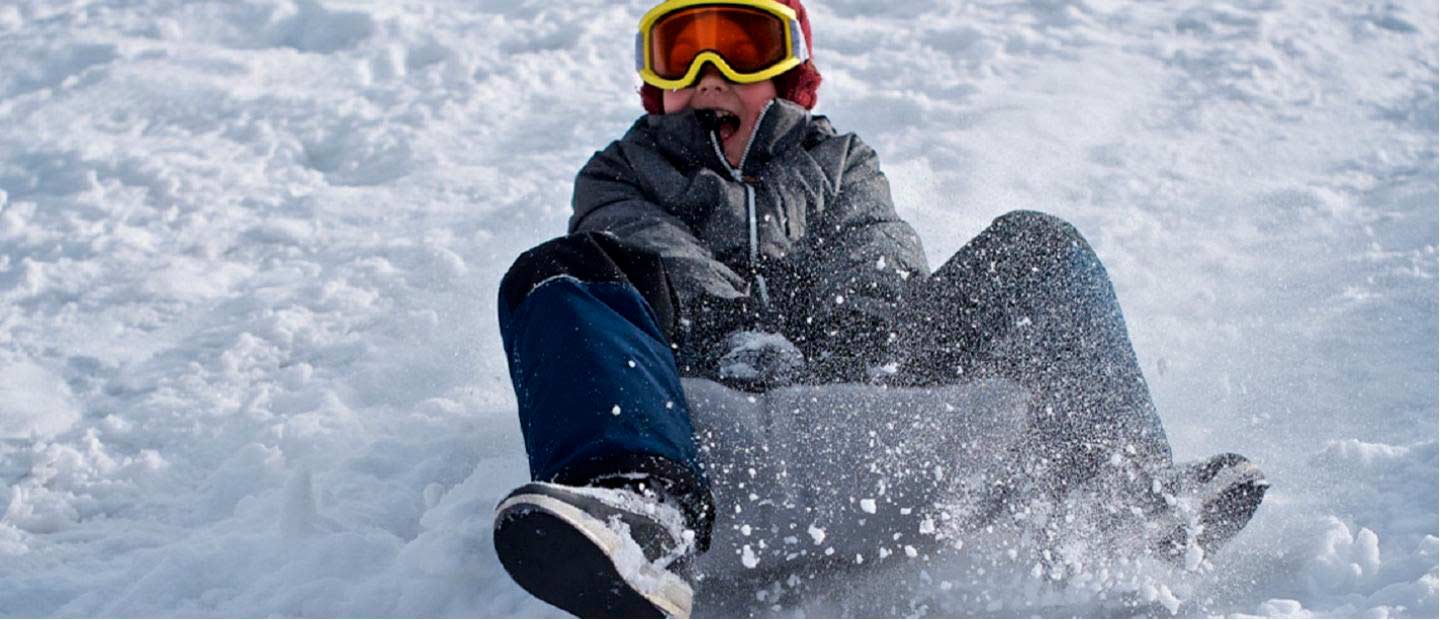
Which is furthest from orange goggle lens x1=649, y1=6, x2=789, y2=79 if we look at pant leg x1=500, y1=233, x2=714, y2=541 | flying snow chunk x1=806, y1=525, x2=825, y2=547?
flying snow chunk x1=806, y1=525, x2=825, y2=547

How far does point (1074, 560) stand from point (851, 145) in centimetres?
131

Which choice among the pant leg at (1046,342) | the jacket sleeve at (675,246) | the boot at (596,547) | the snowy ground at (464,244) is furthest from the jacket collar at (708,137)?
the boot at (596,547)

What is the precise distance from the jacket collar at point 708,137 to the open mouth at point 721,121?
35 mm

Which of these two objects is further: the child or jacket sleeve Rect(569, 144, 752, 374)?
jacket sleeve Rect(569, 144, 752, 374)

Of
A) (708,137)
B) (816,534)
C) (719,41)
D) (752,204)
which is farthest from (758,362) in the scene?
(719,41)

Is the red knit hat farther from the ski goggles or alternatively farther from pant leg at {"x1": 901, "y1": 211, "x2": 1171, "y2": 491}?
pant leg at {"x1": 901, "y1": 211, "x2": 1171, "y2": 491}

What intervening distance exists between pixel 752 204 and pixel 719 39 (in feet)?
1.50

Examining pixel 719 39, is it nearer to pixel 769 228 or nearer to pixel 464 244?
pixel 769 228

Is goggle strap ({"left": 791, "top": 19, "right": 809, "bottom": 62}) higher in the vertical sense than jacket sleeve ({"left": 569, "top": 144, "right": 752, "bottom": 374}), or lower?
higher

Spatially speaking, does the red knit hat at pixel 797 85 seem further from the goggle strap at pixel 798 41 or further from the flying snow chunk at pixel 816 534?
the flying snow chunk at pixel 816 534

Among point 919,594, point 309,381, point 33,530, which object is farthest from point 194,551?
point 919,594

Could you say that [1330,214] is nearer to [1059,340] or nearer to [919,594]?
[1059,340]

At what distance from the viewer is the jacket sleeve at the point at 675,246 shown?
2.99 m

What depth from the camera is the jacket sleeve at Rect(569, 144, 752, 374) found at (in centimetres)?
299
